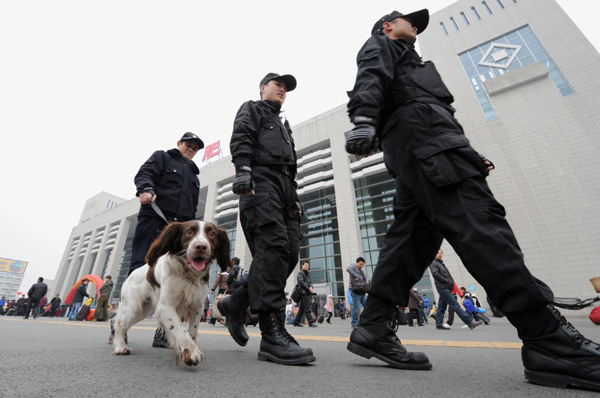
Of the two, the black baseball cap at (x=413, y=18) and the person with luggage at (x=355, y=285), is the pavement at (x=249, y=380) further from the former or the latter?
the person with luggage at (x=355, y=285)

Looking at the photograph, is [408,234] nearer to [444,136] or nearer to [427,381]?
[444,136]

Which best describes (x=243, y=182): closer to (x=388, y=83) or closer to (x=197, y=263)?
(x=197, y=263)

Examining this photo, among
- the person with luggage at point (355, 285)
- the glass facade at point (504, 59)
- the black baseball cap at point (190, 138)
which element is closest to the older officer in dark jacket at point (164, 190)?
the black baseball cap at point (190, 138)

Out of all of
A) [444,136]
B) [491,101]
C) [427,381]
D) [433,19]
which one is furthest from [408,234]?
[433,19]

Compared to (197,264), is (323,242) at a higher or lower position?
higher

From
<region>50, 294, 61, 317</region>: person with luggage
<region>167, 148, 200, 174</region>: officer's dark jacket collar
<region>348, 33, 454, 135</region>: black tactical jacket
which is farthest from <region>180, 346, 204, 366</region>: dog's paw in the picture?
<region>50, 294, 61, 317</region>: person with luggage

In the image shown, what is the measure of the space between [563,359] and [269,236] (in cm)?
172

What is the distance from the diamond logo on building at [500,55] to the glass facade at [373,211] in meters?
14.5

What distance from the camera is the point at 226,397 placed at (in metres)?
0.97

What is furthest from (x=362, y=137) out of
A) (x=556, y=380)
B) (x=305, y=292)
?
(x=305, y=292)

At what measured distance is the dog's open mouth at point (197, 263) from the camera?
1.91m

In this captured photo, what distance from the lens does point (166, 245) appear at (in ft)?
6.65

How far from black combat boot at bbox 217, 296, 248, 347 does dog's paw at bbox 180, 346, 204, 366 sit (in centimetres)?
82

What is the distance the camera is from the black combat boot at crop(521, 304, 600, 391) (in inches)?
42.8
